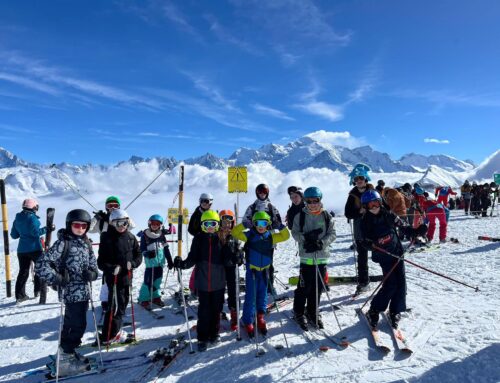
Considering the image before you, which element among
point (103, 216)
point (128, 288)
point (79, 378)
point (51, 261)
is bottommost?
point (79, 378)

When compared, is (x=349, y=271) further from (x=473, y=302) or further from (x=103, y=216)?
(x=103, y=216)

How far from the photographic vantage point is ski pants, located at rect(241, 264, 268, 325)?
568 centimetres

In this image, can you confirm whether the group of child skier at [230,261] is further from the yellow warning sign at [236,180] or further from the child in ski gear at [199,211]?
the yellow warning sign at [236,180]

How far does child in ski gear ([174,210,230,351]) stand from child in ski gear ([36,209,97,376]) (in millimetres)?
1336

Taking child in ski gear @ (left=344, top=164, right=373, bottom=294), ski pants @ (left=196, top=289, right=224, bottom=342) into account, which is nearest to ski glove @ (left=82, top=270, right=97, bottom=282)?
ski pants @ (left=196, top=289, right=224, bottom=342)

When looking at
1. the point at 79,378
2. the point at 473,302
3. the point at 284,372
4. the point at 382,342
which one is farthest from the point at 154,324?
the point at 473,302

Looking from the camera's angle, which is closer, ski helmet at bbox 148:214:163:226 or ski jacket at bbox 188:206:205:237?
ski jacket at bbox 188:206:205:237

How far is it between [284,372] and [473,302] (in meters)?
4.21

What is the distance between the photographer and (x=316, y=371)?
175 inches

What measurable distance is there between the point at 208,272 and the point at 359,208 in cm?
342

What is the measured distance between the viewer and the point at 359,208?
7.12 meters

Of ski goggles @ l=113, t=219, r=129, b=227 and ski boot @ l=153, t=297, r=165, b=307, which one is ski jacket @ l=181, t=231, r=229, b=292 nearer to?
ski goggles @ l=113, t=219, r=129, b=227

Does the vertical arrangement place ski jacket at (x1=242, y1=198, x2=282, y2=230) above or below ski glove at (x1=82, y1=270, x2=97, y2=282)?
above

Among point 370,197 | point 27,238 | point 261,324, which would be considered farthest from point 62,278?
point 370,197
